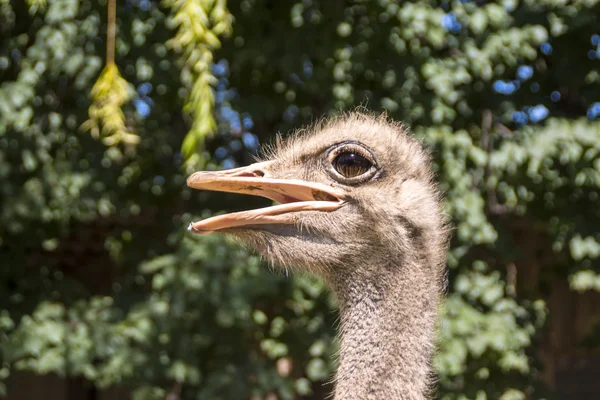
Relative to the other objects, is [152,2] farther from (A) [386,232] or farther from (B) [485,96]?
(A) [386,232]

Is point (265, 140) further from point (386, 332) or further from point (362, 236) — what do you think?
point (386, 332)

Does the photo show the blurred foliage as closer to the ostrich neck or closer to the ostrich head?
the ostrich head

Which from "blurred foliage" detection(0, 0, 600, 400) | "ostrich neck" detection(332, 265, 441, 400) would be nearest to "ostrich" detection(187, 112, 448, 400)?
"ostrich neck" detection(332, 265, 441, 400)

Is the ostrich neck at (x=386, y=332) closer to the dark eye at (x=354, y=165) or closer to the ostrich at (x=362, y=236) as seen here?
the ostrich at (x=362, y=236)

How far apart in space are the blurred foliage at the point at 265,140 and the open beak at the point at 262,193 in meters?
1.90

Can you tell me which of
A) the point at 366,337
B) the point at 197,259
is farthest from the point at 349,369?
the point at 197,259

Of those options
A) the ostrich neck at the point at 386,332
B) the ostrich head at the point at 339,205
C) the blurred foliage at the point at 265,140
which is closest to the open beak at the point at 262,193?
the ostrich head at the point at 339,205

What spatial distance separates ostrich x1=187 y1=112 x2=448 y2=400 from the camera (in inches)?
85.0

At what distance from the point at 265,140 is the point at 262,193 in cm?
237

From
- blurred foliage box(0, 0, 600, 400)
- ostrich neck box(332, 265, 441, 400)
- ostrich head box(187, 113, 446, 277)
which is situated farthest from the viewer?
blurred foliage box(0, 0, 600, 400)

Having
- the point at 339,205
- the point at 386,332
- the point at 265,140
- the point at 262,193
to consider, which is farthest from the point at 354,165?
the point at 265,140

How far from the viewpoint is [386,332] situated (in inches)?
85.7

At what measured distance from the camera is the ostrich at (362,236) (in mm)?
2160

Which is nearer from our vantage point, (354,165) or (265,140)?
(354,165)
